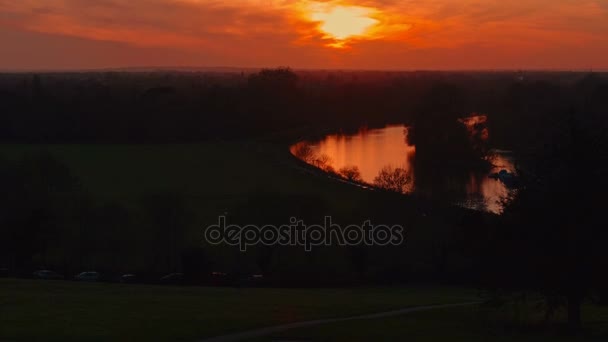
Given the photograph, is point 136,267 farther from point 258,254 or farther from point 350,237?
point 350,237

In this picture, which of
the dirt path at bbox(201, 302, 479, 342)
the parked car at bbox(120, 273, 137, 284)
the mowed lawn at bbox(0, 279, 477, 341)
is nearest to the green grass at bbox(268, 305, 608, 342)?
the dirt path at bbox(201, 302, 479, 342)

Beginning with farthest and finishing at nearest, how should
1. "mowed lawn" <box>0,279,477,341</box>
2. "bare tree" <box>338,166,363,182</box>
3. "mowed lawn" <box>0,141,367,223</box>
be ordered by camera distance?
"bare tree" <box>338,166,363,182</box> → "mowed lawn" <box>0,141,367,223</box> → "mowed lawn" <box>0,279,477,341</box>

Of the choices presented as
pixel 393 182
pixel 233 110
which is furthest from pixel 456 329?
pixel 233 110

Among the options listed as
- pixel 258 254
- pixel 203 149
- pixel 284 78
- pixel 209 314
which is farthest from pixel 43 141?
pixel 209 314

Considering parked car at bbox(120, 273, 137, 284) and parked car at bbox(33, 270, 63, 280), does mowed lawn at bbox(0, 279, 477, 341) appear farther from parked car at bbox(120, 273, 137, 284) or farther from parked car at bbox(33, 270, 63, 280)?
parked car at bbox(33, 270, 63, 280)

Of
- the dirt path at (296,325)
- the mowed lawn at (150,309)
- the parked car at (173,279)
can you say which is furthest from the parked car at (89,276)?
the dirt path at (296,325)

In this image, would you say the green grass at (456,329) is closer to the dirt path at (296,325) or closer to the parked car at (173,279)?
the dirt path at (296,325)
